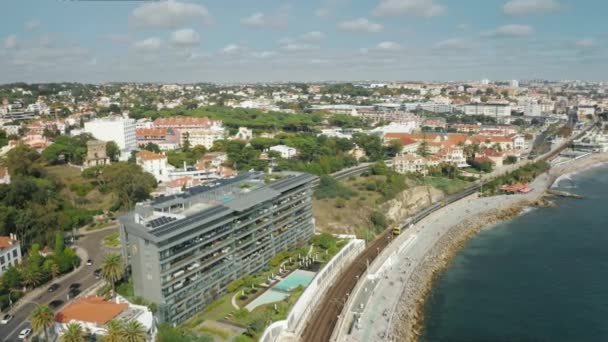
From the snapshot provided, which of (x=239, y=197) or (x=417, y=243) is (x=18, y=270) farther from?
(x=417, y=243)

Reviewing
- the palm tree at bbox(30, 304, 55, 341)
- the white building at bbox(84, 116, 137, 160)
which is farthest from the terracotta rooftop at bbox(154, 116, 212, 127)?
the palm tree at bbox(30, 304, 55, 341)

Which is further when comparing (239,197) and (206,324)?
(239,197)

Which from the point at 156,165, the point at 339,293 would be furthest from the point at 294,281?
the point at 156,165

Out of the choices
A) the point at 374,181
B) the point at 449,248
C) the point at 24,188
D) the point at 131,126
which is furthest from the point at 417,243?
the point at 131,126

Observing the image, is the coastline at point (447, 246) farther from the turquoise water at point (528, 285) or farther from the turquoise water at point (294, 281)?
the turquoise water at point (294, 281)

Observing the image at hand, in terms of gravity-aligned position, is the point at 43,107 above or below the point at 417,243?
above

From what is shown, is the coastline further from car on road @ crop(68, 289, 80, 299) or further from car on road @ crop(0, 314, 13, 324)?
car on road @ crop(0, 314, 13, 324)

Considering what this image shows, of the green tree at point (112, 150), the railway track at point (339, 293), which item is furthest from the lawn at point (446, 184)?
the green tree at point (112, 150)
